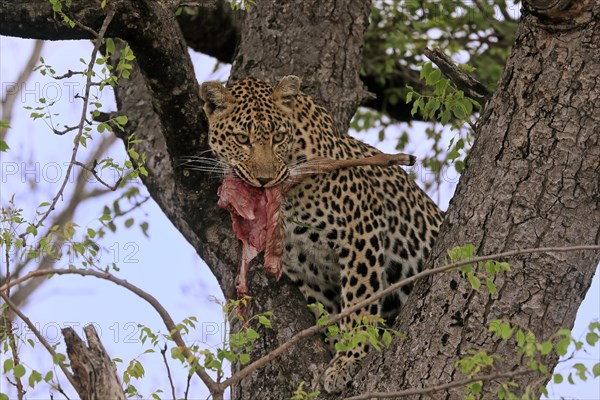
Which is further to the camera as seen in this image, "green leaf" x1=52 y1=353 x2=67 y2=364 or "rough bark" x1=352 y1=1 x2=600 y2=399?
"rough bark" x1=352 y1=1 x2=600 y2=399

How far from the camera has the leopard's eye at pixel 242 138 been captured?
8000 millimetres

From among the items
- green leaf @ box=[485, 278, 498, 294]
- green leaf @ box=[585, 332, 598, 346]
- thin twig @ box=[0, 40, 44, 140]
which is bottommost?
green leaf @ box=[585, 332, 598, 346]

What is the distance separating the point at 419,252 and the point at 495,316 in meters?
2.90

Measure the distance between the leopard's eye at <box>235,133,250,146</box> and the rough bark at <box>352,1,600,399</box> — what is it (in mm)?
2618

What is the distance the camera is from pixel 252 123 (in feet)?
26.3

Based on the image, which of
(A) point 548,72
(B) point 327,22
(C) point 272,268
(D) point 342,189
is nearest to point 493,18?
(B) point 327,22

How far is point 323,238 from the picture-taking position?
25.6ft

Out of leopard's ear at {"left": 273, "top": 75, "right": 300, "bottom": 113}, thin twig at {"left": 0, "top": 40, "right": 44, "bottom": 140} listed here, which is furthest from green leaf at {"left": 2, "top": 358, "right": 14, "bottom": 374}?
thin twig at {"left": 0, "top": 40, "right": 44, "bottom": 140}

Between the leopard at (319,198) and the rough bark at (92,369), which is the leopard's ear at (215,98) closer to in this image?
the leopard at (319,198)

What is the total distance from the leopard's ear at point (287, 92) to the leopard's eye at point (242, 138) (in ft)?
1.10

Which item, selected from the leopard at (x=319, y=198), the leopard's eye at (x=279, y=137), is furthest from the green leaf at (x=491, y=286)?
the leopard's eye at (x=279, y=137)

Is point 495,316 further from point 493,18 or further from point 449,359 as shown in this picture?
point 493,18

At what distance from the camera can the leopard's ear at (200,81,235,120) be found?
806cm

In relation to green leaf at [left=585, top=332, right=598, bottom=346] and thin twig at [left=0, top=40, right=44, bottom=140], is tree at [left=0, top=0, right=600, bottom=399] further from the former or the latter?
thin twig at [left=0, top=40, right=44, bottom=140]
